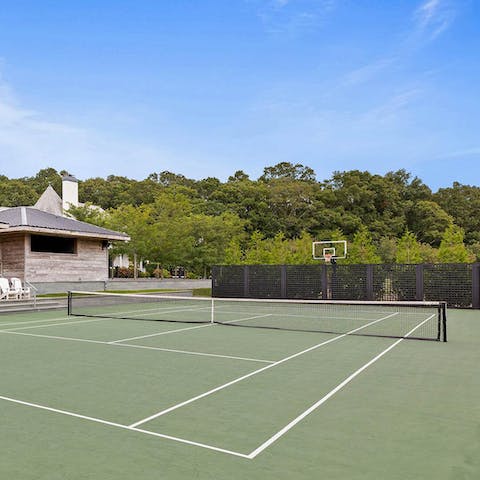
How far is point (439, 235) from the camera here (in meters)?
55.3

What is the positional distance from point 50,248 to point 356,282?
15841 mm

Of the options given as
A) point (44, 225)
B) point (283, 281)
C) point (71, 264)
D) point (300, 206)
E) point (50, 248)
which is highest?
point (300, 206)

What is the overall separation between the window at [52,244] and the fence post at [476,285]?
1999 centimetres

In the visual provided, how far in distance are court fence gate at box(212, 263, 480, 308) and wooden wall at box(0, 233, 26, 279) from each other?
1024 cm

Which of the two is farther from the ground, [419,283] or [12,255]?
[12,255]

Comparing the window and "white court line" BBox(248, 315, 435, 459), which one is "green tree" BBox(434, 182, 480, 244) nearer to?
the window

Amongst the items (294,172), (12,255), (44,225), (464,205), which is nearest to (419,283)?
(44,225)

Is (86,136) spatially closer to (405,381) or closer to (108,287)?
(108,287)

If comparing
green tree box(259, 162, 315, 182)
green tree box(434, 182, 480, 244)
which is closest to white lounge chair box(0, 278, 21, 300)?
green tree box(259, 162, 315, 182)

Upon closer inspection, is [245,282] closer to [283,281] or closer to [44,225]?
[283,281]

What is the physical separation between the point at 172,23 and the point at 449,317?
657 inches

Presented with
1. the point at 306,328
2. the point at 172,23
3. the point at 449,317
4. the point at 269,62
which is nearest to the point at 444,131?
the point at 269,62

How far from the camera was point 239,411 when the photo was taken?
5.72 meters

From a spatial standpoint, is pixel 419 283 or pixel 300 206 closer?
pixel 419 283
